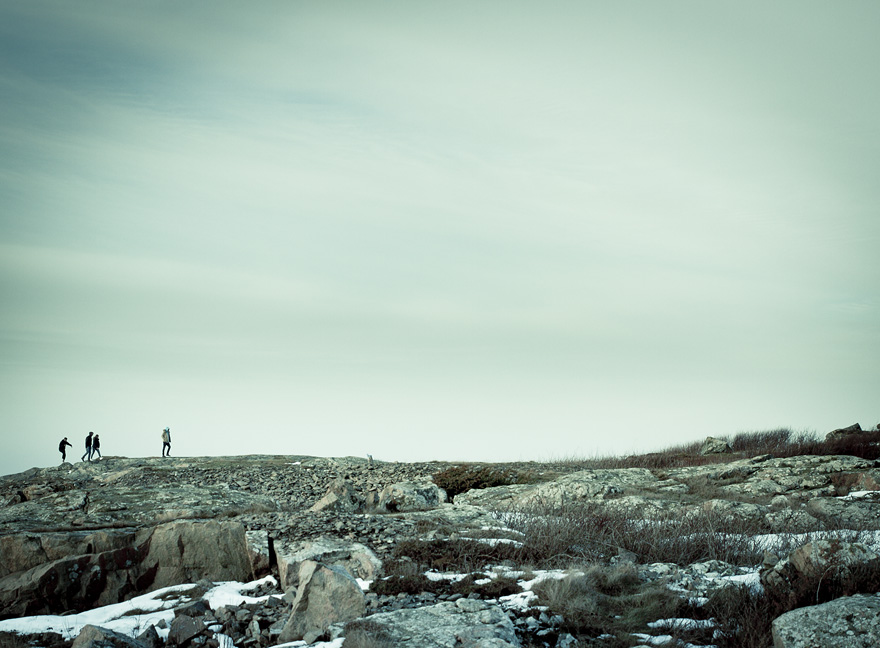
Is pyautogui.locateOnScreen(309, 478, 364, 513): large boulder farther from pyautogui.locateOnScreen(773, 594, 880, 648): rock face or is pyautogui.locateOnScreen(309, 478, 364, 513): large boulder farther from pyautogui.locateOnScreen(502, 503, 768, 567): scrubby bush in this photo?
pyautogui.locateOnScreen(773, 594, 880, 648): rock face

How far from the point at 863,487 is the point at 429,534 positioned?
15395mm

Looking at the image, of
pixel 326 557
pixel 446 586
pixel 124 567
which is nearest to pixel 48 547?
pixel 124 567

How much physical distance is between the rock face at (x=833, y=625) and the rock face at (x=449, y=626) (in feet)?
8.85

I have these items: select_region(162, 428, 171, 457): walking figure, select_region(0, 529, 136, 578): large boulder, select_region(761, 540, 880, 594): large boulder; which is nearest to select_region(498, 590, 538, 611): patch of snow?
select_region(761, 540, 880, 594): large boulder

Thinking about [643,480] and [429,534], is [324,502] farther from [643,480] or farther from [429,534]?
[643,480]

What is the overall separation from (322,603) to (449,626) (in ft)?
5.39

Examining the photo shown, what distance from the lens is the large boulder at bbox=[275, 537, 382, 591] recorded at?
9320mm

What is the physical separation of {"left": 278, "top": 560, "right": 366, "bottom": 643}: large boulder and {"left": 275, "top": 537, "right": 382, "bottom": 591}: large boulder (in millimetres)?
1564

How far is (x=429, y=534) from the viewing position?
11086 millimetres

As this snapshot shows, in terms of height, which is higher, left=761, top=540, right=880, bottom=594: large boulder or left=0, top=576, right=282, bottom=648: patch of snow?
left=761, top=540, right=880, bottom=594: large boulder

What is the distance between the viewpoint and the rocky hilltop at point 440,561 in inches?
273

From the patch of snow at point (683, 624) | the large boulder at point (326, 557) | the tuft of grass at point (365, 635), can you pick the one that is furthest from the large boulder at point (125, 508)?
the patch of snow at point (683, 624)

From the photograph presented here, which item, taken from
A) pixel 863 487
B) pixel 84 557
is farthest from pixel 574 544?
pixel 863 487

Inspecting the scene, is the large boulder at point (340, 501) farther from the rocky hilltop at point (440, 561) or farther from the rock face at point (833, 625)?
the rock face at point (833, 625)
